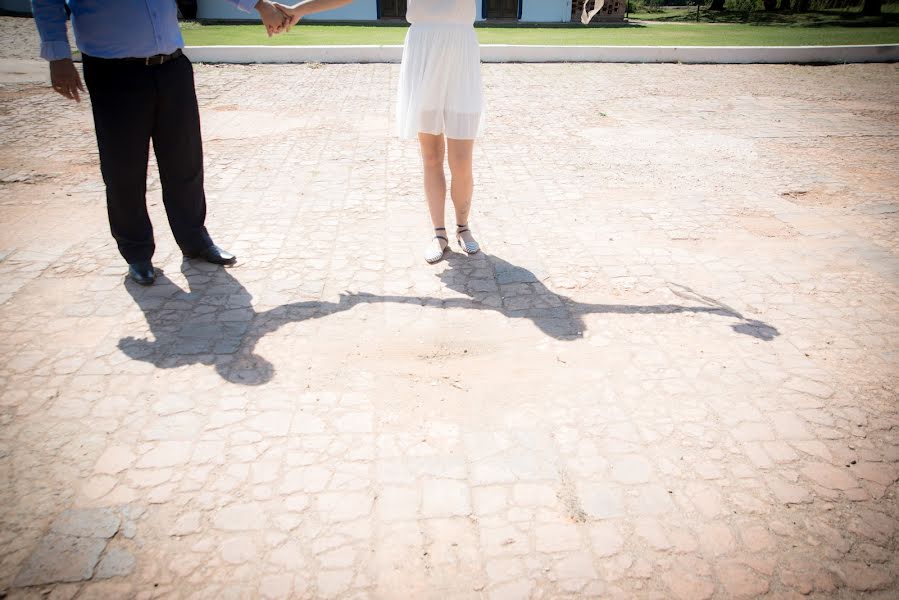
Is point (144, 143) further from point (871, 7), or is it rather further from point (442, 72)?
point (871, 7)

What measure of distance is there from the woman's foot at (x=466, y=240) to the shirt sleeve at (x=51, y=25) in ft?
8.56

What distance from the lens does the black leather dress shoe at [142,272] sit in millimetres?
3539

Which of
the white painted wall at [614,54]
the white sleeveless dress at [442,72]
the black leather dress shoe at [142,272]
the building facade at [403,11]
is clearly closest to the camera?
the white sleeveless dress at [442,72]

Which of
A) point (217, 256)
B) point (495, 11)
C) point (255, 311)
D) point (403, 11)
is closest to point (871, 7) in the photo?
point (495, 11)

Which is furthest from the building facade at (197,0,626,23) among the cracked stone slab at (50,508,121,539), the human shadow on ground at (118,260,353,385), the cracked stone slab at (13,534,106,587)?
the cracked stone slab at (13,534,106,587)

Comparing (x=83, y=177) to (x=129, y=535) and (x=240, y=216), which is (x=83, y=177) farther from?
(x=129, y=535)

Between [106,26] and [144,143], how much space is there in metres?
0.65

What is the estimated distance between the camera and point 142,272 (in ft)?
11.7

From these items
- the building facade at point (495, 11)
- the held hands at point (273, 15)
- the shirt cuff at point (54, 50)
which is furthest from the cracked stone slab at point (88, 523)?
the building facade at point (495, 11)

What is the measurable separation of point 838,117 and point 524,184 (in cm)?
611

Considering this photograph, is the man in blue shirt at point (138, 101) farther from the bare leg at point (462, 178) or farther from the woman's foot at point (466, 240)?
the woman's foot at point (466, 240)

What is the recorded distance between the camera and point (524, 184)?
17.8 ft

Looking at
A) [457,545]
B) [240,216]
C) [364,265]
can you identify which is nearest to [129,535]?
[457,545]

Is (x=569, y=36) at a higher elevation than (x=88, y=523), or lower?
higher
